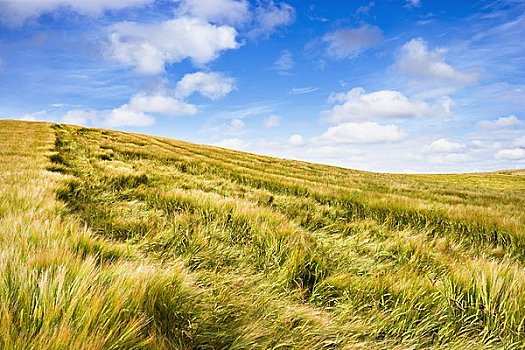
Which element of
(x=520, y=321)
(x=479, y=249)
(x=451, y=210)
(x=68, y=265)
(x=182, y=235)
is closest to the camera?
(x=68, y=265)

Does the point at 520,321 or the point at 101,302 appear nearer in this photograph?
the point at 101,302

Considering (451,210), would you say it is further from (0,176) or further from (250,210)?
(0,176)

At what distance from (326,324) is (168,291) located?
1.05 metres

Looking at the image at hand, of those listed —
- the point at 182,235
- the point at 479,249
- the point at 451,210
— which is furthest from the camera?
the point at 451,210

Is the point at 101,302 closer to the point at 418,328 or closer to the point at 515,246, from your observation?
the point at 418,328

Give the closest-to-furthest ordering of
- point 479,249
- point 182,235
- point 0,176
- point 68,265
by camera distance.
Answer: point 68,265 → point 182,235 → point 479,249 → point 0,176

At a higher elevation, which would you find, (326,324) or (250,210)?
(250,210)

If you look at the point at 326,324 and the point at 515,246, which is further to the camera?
the point at 515,246

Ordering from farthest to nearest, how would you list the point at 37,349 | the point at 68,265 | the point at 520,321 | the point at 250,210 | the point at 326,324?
1. the point at 250,210
2. the point at 520,321
3. the point at 326,324
4. the point at 68,265
5. the point at 37,349

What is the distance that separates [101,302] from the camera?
61.1 inches

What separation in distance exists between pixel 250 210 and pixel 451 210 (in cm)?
517

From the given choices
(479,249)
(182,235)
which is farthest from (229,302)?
(479,249)

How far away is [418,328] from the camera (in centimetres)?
233

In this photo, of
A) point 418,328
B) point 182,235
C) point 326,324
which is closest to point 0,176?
point 182,235
